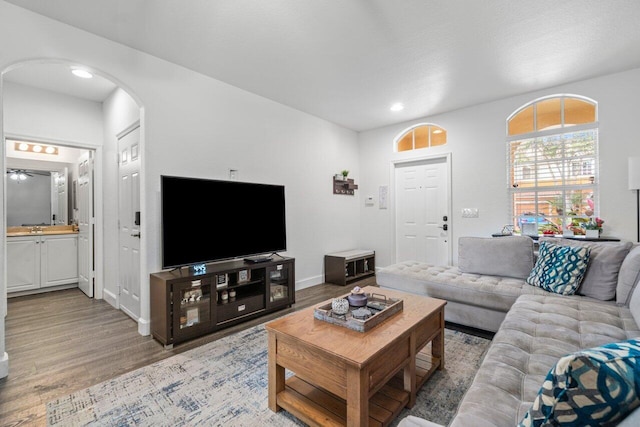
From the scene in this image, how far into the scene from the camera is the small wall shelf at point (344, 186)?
5086 mm

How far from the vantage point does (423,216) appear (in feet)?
16.2

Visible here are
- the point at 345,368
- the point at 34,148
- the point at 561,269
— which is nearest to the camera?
the point at 345,368

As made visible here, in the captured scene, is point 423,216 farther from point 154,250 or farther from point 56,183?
point 56,183

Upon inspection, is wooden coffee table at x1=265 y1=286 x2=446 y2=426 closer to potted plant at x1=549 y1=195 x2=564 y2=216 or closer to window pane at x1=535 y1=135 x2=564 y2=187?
potted plant at x1=549 y1=195 x2=564 y2=216

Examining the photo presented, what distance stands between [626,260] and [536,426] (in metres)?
2.42

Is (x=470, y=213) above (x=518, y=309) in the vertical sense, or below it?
above

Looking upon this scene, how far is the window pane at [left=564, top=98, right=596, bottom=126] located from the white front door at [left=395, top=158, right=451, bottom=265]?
1.50m

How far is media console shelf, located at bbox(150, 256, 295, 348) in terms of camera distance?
8.46 feet

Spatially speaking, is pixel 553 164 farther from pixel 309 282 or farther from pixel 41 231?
pixel 41 231

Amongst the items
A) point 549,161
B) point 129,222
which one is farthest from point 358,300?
point 549,161

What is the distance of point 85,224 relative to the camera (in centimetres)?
421

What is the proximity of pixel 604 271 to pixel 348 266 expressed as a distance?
3.05 metres

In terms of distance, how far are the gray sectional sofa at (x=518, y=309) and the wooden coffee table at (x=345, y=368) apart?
16.8 inches

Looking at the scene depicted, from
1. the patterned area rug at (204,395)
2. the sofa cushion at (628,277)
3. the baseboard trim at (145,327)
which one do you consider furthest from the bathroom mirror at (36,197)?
the sofa cushion at (628,277)
